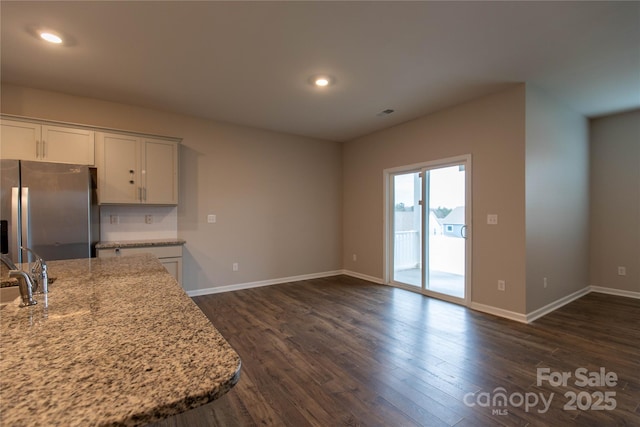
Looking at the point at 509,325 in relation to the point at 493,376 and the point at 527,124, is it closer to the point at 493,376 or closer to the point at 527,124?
the point at 493,376

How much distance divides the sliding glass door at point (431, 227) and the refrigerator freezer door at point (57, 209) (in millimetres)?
4153

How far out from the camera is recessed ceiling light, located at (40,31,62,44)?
2.40m

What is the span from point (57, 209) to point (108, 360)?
3138mm

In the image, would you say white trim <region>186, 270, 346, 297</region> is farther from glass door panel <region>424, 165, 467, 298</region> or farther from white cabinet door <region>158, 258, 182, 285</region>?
glass door panel <region>424, 165, 467, 298</region>

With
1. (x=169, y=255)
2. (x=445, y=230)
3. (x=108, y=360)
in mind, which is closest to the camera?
(x=108, y=360)

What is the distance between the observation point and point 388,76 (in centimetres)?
311

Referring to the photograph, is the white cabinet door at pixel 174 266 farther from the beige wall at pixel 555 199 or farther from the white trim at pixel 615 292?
the white trim at pixel 615 292

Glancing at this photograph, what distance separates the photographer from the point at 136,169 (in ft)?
12.1

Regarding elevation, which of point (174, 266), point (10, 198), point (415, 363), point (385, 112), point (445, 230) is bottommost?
point (415, 363)

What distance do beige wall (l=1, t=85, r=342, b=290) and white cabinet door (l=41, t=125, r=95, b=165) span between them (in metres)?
0.43

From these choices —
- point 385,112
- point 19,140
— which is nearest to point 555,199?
point 385,112

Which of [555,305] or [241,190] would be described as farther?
[241,190]

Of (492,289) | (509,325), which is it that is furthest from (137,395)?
(492,289)

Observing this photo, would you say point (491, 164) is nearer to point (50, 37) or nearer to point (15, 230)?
point (50, 37)
